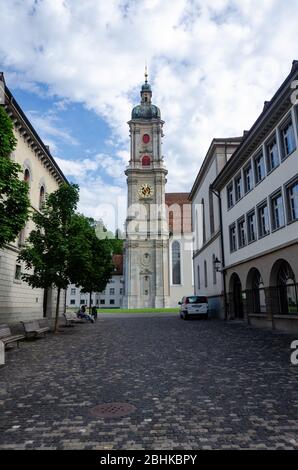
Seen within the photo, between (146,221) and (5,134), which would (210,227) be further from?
(146,221)

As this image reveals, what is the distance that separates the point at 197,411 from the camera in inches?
237

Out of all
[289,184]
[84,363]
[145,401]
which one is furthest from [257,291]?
[145,401]

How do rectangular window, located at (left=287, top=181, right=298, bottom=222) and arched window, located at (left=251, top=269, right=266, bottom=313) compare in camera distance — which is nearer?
A: rectangular window, located at (left=287, top=181, right=298, bottom=222)

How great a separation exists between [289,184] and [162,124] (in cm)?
7058

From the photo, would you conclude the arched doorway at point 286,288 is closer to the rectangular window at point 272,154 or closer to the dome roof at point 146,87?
the rectangular window at point 272,154

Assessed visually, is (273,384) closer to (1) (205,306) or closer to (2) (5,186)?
(2) (5,186)

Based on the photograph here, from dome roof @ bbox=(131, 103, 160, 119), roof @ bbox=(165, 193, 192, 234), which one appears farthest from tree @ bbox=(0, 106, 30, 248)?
dome roof @ bbox=(131, 103, 160, 119)

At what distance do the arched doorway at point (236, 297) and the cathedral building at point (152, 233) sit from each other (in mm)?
43862

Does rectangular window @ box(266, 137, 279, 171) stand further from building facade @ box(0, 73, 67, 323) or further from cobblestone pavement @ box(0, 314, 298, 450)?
building facade @ box(0, 73, 67, 323)

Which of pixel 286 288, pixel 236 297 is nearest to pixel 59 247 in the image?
pixel 286 288

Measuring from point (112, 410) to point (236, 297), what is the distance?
22.9 m

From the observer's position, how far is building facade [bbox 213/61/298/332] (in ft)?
55.9

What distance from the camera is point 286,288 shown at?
60.9 ft

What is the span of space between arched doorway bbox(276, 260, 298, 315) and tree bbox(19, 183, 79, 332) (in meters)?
11.5
